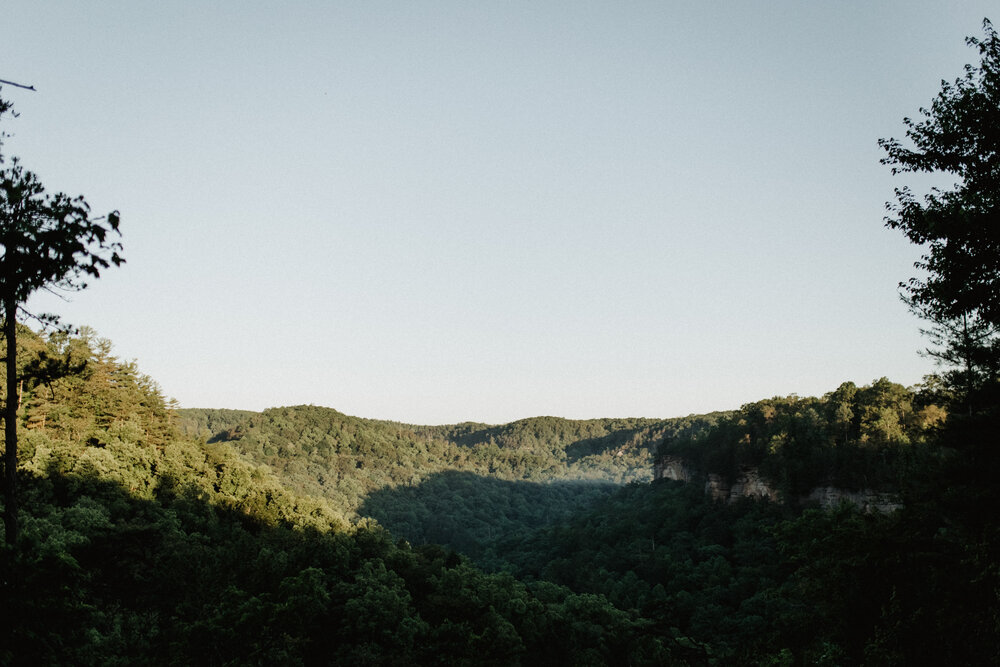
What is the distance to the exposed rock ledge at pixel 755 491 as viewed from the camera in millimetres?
61938

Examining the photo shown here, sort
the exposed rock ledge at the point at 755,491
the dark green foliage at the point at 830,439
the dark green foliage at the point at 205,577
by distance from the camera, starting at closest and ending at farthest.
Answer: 1. the dark green foliage at the point at 205,577
2. the exposed rock ledge at the point at 755,491
3. the dark green foliage at the point at 830,439

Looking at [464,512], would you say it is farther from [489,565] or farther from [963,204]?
[963,204]

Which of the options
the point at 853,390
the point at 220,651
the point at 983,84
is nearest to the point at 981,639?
the point at 983,84

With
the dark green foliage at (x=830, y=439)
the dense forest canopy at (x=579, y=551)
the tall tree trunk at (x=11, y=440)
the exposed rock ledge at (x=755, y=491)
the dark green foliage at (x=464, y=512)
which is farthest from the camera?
the dark green foliage at (x=464, y=512)

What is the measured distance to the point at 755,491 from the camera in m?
82.6

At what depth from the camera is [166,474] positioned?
1832 inches

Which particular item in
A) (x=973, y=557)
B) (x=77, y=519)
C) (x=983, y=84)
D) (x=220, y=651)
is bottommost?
(x=220, y=651)

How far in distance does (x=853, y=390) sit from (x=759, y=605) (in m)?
38.0

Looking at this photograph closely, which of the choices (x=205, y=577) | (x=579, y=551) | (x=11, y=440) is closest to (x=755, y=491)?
(x=579, y=551)

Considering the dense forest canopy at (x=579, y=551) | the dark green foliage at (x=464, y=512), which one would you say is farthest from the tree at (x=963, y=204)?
the dark green foliage at (x=464, y=512)

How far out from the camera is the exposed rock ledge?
2438 inches

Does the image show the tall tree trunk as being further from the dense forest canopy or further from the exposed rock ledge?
the exposed rock ledge

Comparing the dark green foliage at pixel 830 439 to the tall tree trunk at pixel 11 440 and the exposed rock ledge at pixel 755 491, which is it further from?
the tall tree trunk at pixel 11 440

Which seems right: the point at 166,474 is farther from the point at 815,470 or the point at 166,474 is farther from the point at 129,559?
the point at 815,470
